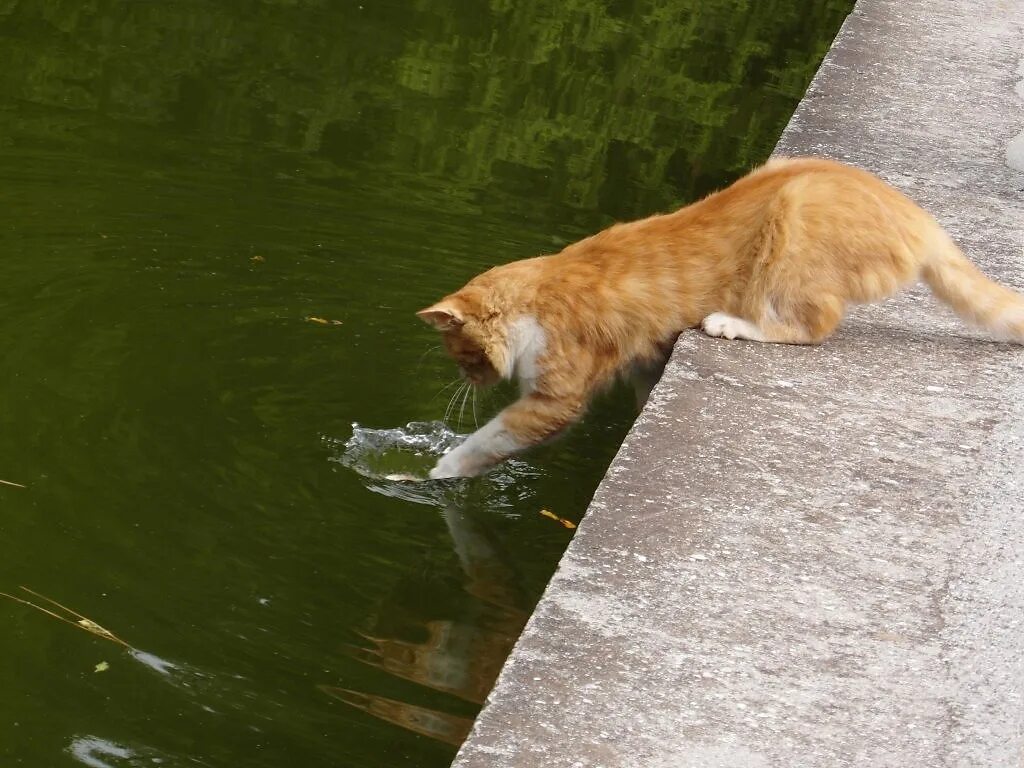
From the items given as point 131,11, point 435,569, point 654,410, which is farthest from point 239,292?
point 131,11

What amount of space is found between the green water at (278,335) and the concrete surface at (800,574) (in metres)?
0.73

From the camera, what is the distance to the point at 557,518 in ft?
15.4

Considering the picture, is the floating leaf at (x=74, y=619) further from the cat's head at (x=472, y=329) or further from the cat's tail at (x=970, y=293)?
the cat's tail at (x=970, y=293)

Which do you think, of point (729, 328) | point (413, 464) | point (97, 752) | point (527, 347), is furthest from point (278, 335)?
point (97, 752)

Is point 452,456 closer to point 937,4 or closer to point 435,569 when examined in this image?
point 435,569

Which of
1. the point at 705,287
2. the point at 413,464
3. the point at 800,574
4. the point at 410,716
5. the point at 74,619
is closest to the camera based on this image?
the point at 800,574

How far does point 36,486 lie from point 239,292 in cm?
168

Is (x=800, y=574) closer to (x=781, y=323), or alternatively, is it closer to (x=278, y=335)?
(x=781, y=323)

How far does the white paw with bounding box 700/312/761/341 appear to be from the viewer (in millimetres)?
4449

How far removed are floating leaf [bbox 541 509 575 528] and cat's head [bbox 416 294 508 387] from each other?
1.58ft

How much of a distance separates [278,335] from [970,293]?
261 centimetres

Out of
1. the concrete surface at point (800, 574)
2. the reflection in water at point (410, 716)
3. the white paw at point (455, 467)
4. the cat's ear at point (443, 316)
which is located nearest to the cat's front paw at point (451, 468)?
the white paw at point (455, 467)

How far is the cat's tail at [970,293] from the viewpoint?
14.3 feet

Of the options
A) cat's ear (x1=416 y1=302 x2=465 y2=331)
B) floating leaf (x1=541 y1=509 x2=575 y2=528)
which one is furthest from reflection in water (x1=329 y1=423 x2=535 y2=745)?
cat's ear (x1=416 y1=302 x2=465 y2=331)
